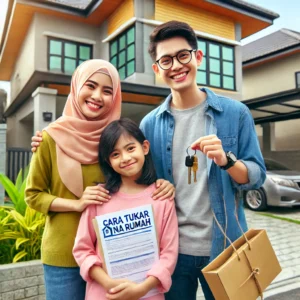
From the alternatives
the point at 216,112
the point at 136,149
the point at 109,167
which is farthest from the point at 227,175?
the point at 109,167

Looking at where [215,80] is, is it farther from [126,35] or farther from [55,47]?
[55,47]

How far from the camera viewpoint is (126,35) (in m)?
12.5

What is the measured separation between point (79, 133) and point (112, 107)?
10.0 inches

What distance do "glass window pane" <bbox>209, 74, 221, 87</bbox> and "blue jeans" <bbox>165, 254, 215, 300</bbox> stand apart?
39.9 ft

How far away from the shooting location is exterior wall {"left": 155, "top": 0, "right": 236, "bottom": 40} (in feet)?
40.6

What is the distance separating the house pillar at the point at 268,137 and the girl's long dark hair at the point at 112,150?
49.6 ft

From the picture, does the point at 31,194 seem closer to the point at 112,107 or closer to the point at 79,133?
the point at 79,133

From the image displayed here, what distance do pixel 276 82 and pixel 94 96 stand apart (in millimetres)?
Answer: 17860

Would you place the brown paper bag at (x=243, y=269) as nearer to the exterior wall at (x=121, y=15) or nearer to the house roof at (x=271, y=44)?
the exterior wall at (x=121, y=15)

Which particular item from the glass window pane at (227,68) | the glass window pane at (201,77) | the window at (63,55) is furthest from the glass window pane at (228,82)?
the window at (63,55)

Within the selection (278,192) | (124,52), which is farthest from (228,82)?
(278,192)

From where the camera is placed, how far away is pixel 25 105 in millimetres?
13750

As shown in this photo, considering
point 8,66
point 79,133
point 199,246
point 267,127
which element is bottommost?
point 199,246

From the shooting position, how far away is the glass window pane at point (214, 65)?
43.8 ft
